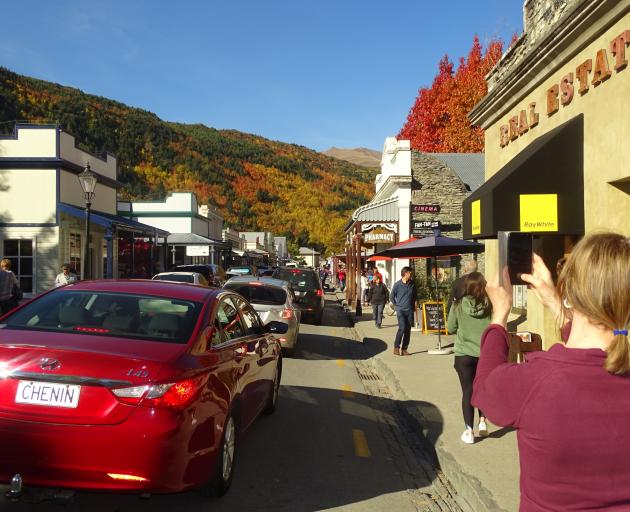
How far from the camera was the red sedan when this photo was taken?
3664mm

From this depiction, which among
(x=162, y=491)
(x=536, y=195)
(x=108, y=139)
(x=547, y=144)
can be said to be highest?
(x=108, y=139)

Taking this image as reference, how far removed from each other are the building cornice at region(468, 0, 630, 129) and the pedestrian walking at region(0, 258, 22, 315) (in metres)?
9.75

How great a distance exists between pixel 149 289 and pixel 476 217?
18.1ft

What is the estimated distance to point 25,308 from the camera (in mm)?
4859

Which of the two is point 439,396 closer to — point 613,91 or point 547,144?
point 547,144

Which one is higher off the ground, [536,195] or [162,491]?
[536,195]

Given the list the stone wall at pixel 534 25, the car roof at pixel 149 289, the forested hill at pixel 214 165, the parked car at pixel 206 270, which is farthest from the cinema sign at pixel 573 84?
the forested hill at pixel 214 165

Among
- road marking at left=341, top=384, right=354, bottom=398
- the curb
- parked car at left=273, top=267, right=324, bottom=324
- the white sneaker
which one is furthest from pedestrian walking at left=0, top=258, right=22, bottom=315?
the white sneaker

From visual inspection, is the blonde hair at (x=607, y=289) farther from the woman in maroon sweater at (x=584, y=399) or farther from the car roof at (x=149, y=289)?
the car roof at (x=149, y=289)

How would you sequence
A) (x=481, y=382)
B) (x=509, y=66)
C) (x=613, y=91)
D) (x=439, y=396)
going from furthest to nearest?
1. (x=509, y=66)
2. (x=439, y=396)
3. (x=613, y=91)
4. (x=481, y=382)

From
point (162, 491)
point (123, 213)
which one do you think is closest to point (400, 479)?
point (162, 491)

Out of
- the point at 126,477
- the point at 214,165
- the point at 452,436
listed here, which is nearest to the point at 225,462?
the point at 126,477

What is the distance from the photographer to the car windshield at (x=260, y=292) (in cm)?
1264

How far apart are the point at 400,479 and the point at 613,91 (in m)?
4.90
